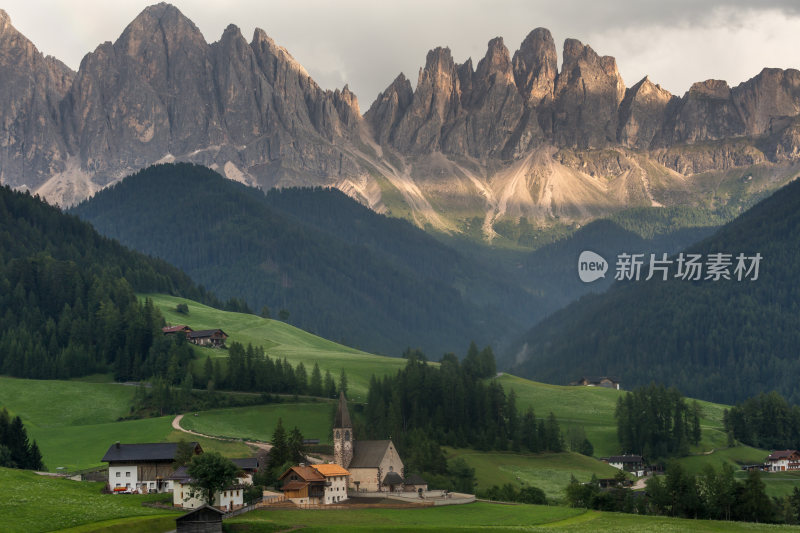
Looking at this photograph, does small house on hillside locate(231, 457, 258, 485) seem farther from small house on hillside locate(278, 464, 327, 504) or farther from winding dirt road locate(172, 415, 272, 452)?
winding dirt road locate(172, 415, 272, 452)

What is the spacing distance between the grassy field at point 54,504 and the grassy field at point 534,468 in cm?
6099

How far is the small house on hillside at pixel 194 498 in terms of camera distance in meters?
112

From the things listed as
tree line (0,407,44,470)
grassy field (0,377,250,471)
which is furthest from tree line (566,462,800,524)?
tree line (0,407,44,470)

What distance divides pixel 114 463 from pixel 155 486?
5466 mm

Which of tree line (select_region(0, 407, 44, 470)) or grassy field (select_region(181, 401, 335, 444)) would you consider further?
grassy field (select_region(181, 401, 335, 444))

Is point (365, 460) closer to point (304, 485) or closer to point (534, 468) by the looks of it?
point (304, 485)

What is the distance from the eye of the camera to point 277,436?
141500 mm

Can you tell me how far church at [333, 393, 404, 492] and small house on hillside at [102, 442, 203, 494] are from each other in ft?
63.9

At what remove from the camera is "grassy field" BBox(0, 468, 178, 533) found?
3775 inches

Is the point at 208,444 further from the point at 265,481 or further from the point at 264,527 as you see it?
the point at 264,527

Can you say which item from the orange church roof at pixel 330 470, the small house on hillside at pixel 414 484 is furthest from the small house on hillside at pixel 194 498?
the small house on hillside at pixel 414 484

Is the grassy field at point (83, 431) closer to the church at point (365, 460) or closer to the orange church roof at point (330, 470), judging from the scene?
the church at point (365, 460)

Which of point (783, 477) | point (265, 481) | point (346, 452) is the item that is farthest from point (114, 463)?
point (783, 477)

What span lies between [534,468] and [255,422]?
4834 centimetres
